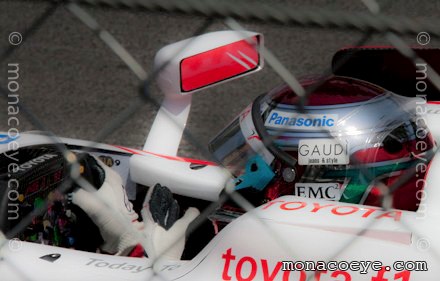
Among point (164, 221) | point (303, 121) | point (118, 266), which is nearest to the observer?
point (118, 266)

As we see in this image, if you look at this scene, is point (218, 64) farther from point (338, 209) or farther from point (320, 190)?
point (338, 209)

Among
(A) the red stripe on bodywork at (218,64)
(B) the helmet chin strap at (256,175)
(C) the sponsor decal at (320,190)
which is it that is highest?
(A) the red stripe on bodywork at (218,64)

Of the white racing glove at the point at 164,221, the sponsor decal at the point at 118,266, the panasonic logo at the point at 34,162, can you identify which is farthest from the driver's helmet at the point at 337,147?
the panasonic logo at the point at 34,162

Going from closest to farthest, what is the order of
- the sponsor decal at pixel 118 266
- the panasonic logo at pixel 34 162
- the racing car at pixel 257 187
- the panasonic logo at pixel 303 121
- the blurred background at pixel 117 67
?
the racing car at pixel 257 187, the sponsor decal at pixel 118 266, the panasonic logo at pixel 303 121, the panasonic logo at pixel 34 162, the blurred background at pixel 117 67

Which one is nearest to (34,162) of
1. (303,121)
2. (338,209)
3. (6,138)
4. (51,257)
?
(6,138)

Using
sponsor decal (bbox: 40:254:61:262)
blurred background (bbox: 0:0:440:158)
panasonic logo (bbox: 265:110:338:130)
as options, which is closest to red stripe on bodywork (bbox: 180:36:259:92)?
panasonic logo (bbox: 265:110:338:130)

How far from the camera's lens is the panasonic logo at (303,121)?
1.48 m

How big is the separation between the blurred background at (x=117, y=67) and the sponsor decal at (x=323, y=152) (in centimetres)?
113

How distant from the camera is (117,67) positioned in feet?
9.94

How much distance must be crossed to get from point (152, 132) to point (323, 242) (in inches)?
29.4

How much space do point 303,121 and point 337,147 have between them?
Result: 0.08 m

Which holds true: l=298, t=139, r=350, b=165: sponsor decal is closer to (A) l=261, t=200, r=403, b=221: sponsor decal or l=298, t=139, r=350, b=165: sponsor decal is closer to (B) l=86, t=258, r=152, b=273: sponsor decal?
(A) l=261, t=200, r=403, b=221: sponsor decal

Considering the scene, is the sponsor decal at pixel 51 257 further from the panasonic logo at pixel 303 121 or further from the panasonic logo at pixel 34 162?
the panasonic logo at pixel 303 121

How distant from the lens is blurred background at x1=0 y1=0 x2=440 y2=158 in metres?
2.76
